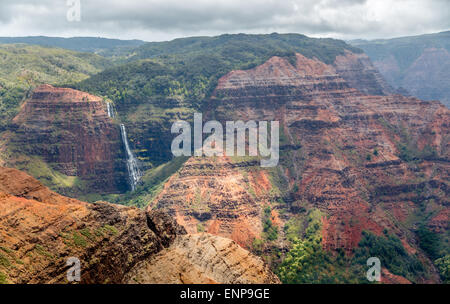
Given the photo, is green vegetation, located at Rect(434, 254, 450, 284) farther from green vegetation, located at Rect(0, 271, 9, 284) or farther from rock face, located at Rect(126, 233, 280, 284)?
green vegetation, located at Rect(0, 271, 9, 284)

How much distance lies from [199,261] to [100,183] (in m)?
118

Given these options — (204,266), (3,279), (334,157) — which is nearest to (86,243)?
(3,279)

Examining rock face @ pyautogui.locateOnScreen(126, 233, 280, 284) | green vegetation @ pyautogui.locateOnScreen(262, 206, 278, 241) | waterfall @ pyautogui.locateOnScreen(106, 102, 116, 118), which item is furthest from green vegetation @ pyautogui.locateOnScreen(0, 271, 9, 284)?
waterfall @ pyautogui.locateOnScreen(106, 102, 116, 118)

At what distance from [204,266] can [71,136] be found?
12032 centimetres

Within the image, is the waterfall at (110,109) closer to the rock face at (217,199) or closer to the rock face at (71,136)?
the rock face at (71,136)

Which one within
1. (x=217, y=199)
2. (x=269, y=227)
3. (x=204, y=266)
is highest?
(x=204, y=266)

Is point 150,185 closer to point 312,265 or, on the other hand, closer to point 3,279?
point 312,265

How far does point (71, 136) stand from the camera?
160m

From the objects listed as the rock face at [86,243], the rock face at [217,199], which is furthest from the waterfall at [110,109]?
the rock face at [86,243]

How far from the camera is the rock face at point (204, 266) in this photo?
152 ft

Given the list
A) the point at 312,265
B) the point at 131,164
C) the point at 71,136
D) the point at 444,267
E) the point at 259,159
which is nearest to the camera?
the point at 312,265

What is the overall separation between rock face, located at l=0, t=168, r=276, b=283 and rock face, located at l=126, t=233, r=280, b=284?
9 centimetres

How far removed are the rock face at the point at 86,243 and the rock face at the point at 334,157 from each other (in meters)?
65.0

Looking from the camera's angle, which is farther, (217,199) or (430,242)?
(217,199)
